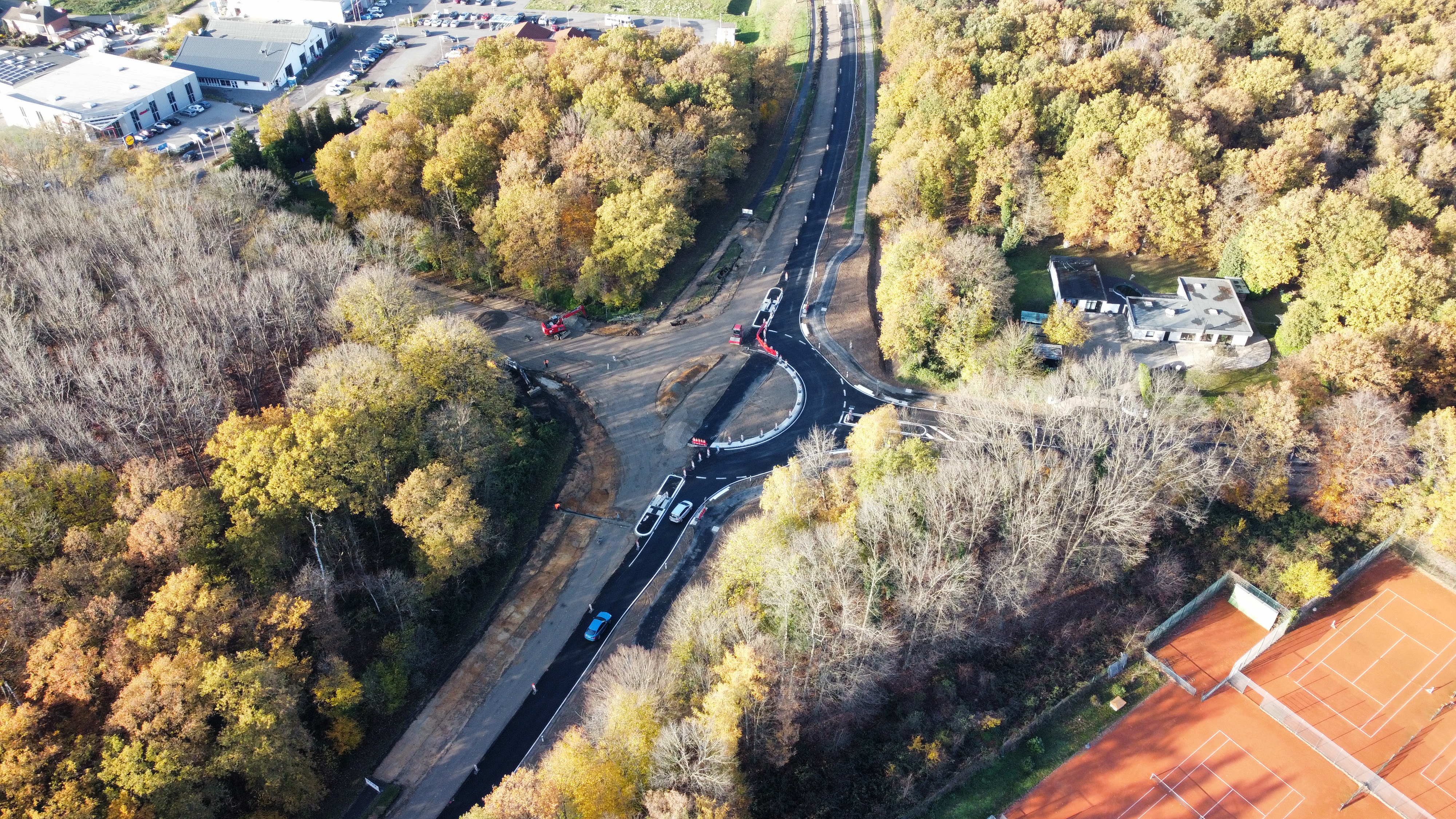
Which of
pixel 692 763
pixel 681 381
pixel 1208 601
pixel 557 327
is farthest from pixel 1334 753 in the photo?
pixel 557 327

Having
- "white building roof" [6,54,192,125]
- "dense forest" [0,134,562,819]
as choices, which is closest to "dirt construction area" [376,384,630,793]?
"dense forest" [0,134,562,819]

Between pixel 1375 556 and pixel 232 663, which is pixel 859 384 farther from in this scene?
pixel 232 663

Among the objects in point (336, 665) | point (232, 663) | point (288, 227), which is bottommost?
point (336, 665)

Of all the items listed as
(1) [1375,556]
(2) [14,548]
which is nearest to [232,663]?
(2) [14,548]

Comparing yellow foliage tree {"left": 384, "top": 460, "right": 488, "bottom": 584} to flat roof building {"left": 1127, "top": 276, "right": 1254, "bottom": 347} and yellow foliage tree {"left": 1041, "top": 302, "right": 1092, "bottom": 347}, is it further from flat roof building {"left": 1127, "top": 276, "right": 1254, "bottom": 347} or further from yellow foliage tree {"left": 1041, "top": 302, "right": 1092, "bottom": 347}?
flat roof building {"left": 1127, "top": 276, "right": 1254, "bottom": 347}

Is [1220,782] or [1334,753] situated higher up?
[1334,753]

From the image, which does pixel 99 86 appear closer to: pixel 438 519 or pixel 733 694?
pixel 438 519

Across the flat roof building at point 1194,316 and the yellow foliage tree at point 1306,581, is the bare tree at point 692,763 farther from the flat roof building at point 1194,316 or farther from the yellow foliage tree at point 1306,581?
the flat roof building at point 1194,316
